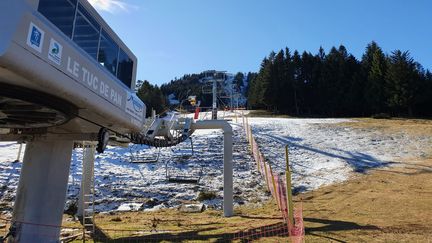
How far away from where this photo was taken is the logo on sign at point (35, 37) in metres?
7.47

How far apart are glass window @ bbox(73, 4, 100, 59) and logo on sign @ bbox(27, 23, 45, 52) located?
1710 mm

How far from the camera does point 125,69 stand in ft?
43.7

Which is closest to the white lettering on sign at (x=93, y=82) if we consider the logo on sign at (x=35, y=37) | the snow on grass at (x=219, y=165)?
the logo on sign at (x=35, y=37)

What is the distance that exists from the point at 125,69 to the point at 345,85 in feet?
187

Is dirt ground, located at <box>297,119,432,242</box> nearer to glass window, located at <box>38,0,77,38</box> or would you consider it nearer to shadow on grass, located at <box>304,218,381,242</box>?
shadow on grass, located at <box>304,218,381,242</box>

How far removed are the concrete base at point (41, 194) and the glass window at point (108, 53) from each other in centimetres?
329

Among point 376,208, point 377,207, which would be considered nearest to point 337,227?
point 376,208

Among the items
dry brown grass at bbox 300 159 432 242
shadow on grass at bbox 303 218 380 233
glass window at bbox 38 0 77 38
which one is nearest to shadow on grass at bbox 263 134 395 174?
dry brown grass at bbox 300 159 432 242

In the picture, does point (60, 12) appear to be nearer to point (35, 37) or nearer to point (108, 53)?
point (35, 37)

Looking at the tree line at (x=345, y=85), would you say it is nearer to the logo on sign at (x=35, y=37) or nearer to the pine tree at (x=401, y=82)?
the pine tree at (x=401, y=82)

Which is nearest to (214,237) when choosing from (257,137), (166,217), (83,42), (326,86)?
(166,217)

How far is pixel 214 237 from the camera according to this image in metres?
13.3

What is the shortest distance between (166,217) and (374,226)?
26.9 feet

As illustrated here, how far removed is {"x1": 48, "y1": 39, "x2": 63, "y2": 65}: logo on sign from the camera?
8156 mm
